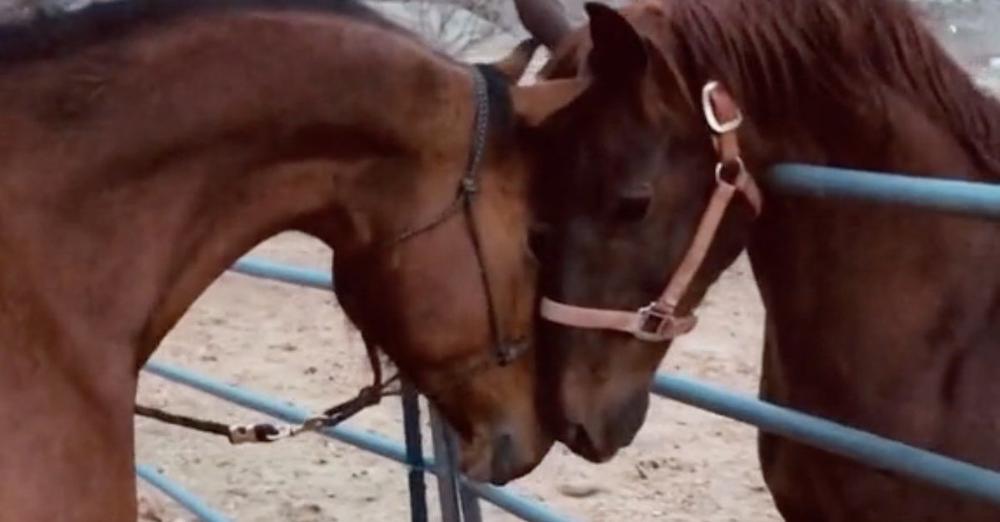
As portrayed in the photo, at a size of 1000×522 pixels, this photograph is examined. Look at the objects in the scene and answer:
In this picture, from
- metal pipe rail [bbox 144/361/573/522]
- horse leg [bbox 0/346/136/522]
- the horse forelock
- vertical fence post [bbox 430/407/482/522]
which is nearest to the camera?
horse leg [bbox 0/346/136/522]

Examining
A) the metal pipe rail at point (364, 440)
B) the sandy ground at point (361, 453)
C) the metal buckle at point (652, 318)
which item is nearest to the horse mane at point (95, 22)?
the metal buckle at point (652, 318)

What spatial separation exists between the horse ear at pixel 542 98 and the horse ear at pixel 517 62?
3 centimetres

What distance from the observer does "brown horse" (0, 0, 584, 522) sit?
4.91 feet

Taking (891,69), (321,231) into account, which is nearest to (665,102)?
(891,69)

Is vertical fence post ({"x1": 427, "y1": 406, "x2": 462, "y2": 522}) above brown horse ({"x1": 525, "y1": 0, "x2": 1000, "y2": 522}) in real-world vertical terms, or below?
below

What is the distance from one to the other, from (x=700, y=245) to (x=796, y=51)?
9.4 inches

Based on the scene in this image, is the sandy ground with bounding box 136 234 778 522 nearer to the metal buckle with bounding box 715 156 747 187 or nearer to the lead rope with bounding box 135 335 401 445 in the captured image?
the lead rope with bounding box 135 335 401 445

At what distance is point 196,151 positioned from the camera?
1.56m

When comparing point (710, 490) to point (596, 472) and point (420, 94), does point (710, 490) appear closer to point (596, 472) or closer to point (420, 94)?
point (596, 472)

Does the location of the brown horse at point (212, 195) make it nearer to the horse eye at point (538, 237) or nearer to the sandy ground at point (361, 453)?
the horse eye at point (538, 237)

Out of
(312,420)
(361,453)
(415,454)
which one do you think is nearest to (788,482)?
(312,420)

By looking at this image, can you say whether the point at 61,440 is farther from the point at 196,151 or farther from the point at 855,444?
the point at 855,444

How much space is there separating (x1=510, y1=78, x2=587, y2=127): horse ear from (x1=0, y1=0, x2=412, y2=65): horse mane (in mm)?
220

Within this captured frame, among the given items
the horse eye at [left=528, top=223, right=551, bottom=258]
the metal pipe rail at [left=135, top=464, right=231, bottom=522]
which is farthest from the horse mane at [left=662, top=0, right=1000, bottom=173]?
the metal pipe rail at [left=135, top=464, right=231, bottom=522]
